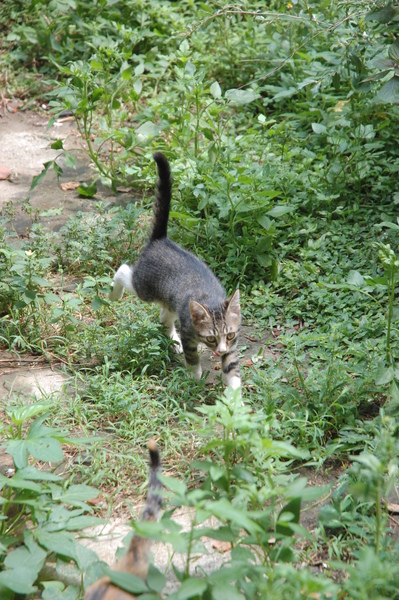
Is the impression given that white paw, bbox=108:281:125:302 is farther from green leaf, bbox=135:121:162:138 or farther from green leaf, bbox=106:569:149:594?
green leaf, bbox=106:569:149:594

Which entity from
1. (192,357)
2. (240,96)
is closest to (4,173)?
(240,96)

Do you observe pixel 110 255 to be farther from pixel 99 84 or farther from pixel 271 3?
pixel 271 3

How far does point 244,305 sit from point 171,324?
1.92 ft

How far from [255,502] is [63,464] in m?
1.39

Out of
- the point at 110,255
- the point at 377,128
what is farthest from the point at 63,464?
the point at 377,128

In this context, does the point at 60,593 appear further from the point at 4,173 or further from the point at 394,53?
the point at 4,173

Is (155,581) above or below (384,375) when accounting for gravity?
above

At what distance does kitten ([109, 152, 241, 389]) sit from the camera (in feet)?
14.8

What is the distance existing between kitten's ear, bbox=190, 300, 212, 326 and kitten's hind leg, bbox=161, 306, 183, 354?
0.60m

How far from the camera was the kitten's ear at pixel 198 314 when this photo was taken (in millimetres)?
4453

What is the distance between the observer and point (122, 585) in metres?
2.58

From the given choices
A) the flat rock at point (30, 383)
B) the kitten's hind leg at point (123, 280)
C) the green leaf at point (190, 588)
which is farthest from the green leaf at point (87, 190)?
the green leaf at point (190, 588)

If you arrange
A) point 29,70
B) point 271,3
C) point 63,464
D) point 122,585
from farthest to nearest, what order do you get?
point 29,70 → point 271,3 → point 63,464 → point 122,585

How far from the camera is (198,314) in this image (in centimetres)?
451
